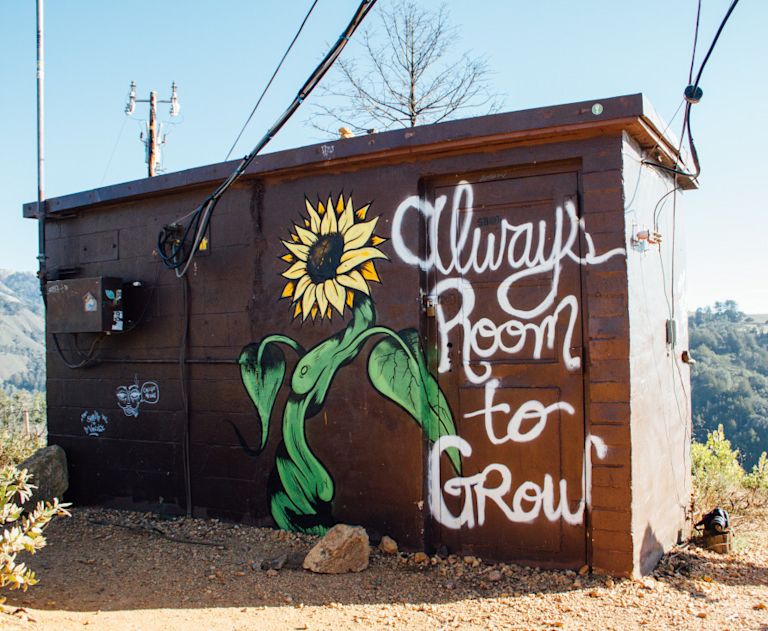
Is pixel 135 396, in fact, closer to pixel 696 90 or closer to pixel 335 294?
pixel 335 294

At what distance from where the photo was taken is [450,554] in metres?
A: 5.17

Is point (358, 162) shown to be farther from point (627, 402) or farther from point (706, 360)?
point (706, 360)

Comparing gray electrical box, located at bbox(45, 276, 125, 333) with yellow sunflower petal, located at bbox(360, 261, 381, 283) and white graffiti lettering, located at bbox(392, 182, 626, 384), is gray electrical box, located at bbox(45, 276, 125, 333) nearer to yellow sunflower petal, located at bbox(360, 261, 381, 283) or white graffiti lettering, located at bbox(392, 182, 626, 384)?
yellow sunflower petal, located at bbox(360, 261, 381, 283)

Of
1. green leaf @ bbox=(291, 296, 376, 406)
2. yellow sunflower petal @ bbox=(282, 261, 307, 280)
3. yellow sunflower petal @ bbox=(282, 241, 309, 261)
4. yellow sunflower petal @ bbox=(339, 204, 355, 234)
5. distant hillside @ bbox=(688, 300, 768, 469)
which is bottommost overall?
distant hillside @ bbox=(688, 300, 768, 469)

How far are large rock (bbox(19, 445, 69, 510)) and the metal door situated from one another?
3.89 metres

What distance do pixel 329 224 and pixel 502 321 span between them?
163 cm

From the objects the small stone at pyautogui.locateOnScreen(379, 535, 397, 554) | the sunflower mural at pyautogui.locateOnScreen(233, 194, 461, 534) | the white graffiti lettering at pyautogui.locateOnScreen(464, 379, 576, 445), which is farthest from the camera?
the sunflower mural at pyautogui.locateOnScreen(233, 194, 461, 534)

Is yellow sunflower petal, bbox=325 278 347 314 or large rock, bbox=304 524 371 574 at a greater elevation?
yellow sunflower petal, bbox=325 278 347 314

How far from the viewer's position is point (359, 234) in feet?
18.2

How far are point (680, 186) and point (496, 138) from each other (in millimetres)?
2455

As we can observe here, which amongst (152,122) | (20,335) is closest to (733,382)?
(152,122)

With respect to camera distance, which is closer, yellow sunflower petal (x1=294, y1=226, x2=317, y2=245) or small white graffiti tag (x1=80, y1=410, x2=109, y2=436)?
yellow sunflower petal (x1=294, y1=226, x2=317, y2=245)

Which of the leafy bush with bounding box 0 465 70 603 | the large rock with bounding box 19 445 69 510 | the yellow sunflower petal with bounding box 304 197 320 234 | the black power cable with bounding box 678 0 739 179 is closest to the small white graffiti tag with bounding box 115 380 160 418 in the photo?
the large rock with bounding box 19 445 69 510

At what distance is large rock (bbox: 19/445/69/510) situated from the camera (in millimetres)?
6820
